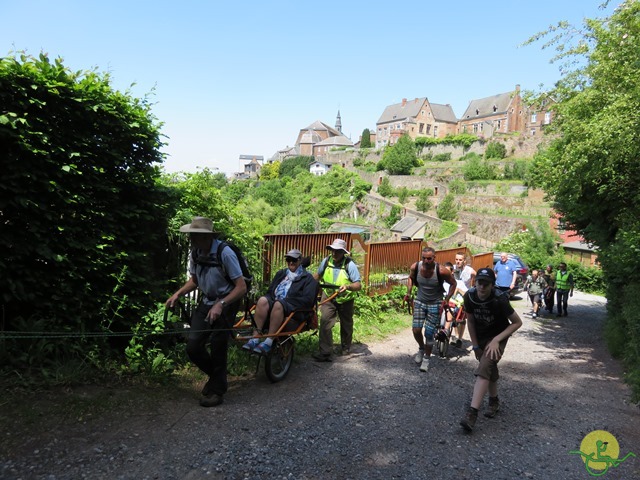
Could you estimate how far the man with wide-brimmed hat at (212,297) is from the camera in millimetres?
4730

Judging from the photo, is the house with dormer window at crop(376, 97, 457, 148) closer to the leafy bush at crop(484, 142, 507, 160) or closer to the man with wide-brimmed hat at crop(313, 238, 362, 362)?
the leafy bush at crop(484, 142, 507, 160)

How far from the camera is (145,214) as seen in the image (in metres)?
5.40

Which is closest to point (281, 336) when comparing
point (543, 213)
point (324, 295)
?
point (324, 295)

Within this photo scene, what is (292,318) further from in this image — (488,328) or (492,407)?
(492,407)

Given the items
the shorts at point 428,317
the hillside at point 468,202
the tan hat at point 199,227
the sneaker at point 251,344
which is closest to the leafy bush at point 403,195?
the hillside at point 468,202

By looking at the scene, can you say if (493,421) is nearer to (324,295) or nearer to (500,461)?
(500,461)

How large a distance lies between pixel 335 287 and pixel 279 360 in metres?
1.66

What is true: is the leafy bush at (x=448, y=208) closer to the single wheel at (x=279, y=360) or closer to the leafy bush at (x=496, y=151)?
the leafy bush at (x=496, y=151)

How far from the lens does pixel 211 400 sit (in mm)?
4816

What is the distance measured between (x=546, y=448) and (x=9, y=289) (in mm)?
5447

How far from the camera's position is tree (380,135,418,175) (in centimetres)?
7562

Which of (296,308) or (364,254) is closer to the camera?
(296,308)

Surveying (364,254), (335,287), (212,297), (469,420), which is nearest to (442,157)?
(364,254)

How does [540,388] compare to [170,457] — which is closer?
[170,457]
